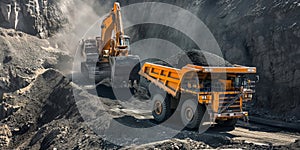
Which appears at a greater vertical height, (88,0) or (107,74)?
(88,0)

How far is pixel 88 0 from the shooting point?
31.5 metres

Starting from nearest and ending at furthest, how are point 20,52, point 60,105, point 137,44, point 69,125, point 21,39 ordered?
point 69,125, point 60,105, point 20,52, point 21,39, point 137,44

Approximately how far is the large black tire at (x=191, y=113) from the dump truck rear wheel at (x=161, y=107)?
0.65 metres

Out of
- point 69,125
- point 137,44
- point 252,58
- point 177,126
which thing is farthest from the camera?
point 137,44

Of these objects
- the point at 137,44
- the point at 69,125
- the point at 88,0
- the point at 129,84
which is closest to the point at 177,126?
the point at 69,125

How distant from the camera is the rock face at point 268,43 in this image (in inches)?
523

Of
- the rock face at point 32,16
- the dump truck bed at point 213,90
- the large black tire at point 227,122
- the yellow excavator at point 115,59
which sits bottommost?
the large black tire at point 227,122

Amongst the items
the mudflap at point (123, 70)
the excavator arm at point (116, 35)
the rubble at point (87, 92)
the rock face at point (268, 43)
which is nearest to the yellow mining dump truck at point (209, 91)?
the rubble at point (87, 92)

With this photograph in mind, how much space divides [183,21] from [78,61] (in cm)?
862

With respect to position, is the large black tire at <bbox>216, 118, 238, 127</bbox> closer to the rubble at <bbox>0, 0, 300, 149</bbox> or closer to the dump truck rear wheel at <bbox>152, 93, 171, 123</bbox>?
the rubble at <bbox>0, 0, 300, 149</bbox>

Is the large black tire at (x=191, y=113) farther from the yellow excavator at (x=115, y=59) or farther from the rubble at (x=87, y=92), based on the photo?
the yellow excavator at (x=115, y=59)

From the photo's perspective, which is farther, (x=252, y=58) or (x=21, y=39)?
(x=21, y=39)

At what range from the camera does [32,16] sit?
23.3 meters

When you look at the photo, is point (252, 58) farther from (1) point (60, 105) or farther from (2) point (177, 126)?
(1) point (60, 105)
